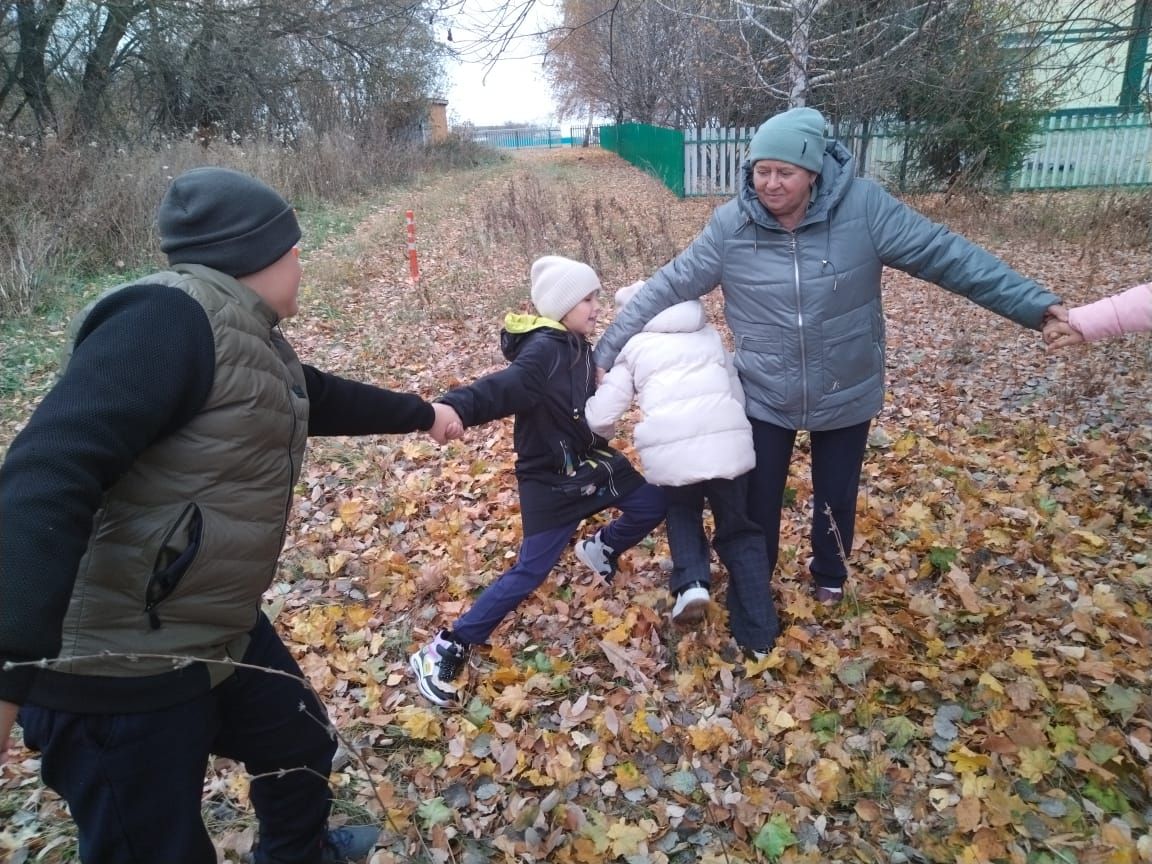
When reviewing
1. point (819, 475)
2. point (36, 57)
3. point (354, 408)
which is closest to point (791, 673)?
point (819, 475)

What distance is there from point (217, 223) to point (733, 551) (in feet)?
7.59

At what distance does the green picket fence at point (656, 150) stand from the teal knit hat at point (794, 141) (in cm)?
1809

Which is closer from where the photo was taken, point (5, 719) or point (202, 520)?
point (5, 719)

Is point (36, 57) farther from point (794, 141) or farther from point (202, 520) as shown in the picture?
point (202, 520)

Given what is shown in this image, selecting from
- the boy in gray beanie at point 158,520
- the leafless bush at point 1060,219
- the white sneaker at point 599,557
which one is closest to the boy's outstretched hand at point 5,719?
the boy in gray beanie at point 158,520

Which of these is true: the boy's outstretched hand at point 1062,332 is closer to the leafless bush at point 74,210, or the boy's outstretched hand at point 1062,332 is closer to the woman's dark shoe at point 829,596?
the woman's dark shoe at point 829,596

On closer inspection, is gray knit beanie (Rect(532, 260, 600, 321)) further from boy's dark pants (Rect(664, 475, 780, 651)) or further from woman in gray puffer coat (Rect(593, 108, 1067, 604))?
boy's dark pants (Rect(664, 475, 780, 651))

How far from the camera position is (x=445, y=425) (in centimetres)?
276

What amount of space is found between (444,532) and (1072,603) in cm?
322

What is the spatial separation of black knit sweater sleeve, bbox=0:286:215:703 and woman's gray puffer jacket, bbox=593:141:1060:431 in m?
1.89

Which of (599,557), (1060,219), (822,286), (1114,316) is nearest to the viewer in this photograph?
(1114,316)

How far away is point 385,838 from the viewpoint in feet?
8.83

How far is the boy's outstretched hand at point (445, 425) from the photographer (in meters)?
2.74

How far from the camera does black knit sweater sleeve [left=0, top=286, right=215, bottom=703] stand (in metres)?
1.38
